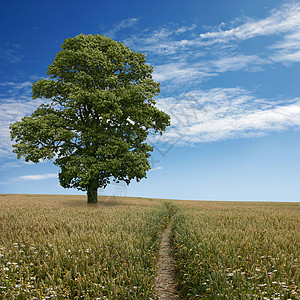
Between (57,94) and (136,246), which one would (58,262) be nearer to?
(136,246)

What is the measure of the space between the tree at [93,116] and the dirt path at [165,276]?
12543 millimetres

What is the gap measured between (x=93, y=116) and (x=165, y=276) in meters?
20.1

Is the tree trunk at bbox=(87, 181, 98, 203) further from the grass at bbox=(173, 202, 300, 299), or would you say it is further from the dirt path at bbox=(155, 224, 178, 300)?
the grass at bbox=(173, 202, 300, 299)

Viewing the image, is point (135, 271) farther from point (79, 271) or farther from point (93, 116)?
point (93, 116)

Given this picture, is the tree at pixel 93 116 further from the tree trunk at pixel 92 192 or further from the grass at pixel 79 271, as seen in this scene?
the grass at pixel 79 271

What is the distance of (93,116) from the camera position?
81.7 ft

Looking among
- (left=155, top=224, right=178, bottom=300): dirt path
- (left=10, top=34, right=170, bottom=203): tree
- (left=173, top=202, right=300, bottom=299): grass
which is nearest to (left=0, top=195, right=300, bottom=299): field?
(left=173, top=202, right=300, bottom=299): grass

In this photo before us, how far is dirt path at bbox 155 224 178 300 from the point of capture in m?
5.94

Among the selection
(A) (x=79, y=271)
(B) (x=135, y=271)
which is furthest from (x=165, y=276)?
(A) (x=79, y=271)

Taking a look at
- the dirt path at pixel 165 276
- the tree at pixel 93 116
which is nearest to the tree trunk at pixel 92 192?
the tree at pixel 93 116

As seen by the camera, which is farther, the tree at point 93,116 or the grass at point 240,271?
the tree at point 93,116

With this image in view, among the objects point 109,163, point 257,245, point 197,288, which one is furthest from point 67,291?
point 109,163

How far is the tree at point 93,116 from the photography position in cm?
2181

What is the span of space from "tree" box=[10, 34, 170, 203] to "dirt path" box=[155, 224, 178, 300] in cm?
1254
